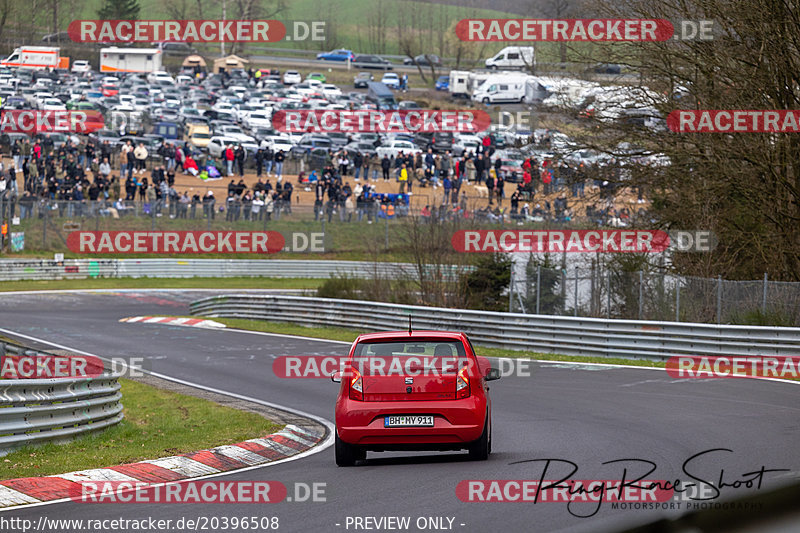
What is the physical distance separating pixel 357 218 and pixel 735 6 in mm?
24358

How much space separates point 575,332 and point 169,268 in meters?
29.2

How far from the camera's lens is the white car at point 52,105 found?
6319 cm

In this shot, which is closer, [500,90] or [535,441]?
[535,441]

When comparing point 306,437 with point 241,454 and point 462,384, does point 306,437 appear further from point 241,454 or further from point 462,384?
point 462,384

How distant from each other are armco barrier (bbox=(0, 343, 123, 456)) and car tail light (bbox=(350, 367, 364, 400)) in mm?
3607

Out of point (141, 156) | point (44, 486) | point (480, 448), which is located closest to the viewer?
point (44, 486)

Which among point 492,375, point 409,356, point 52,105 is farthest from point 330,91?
point 409,356

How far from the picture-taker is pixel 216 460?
10.6 metres

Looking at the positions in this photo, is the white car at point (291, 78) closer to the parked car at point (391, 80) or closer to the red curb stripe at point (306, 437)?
the parked car at point (391, 80)

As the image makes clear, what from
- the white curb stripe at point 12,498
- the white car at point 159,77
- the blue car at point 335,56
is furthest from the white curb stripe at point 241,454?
the blue car at point 335,56

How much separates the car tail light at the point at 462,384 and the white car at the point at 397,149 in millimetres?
48802

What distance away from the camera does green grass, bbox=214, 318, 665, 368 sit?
2202 centimetres

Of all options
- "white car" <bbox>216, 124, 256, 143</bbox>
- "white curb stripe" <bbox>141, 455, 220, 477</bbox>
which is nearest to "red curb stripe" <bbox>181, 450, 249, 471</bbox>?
"white curb stripe" <bbox>141, 455, 220, 477</bbox>

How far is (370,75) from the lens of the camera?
286 feet
